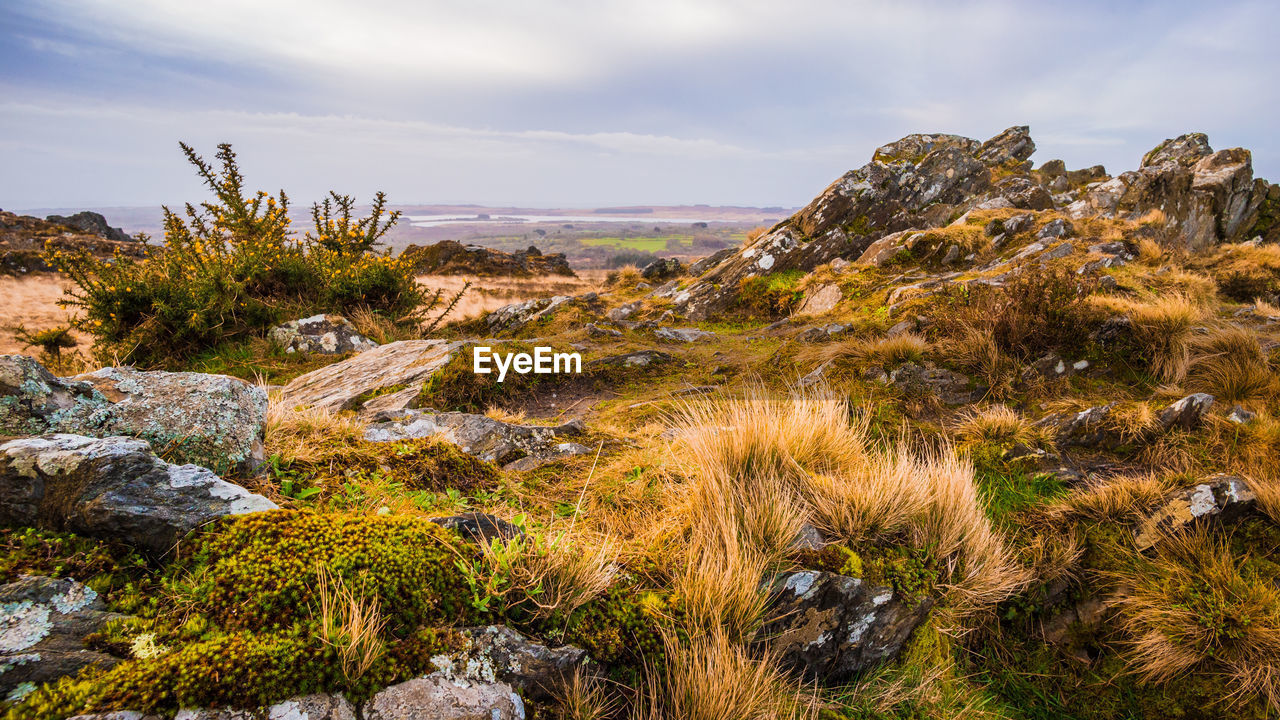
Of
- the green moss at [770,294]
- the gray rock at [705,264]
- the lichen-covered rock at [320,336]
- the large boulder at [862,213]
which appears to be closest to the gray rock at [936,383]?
the green moss at [770,294]

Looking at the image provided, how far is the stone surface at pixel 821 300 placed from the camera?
1111 centimetres

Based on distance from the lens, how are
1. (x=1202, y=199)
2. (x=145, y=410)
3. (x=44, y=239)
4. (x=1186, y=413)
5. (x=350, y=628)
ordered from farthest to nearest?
(x=44, y=239)
(x=1202, y=199)
(x=1186, y=413)
(x=145, y=410)
(x=350, y=628)

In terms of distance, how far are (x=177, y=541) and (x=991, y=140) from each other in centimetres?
3070

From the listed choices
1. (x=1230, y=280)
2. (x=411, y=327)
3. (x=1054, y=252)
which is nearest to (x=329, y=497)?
(x=411, y=327)

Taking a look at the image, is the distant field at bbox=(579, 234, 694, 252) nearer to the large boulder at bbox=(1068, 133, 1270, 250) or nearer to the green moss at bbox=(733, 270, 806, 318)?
the large boulder at bbox=(1068, 133, 1270, 250)

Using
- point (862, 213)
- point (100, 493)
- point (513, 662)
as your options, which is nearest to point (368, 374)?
point (100, 493)

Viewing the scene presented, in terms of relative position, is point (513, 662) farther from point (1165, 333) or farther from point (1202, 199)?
point (1202, 199)

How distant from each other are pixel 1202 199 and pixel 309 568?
25.2 metres

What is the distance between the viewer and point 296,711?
153cm

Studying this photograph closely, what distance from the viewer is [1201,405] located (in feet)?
15.1

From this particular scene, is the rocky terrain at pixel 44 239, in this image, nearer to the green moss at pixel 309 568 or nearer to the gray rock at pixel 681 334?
the gray rock at pixel 681 334

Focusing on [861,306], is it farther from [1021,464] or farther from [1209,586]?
[1209,586]

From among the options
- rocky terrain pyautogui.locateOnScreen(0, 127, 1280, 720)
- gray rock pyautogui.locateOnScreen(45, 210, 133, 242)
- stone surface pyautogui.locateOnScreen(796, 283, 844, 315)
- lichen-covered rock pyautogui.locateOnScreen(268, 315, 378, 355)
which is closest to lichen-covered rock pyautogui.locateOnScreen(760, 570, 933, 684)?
rocky terrain pyautogui.locateOnScreen(0, 127, 1280, 720)

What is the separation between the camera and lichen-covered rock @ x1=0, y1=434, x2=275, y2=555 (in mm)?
1812
